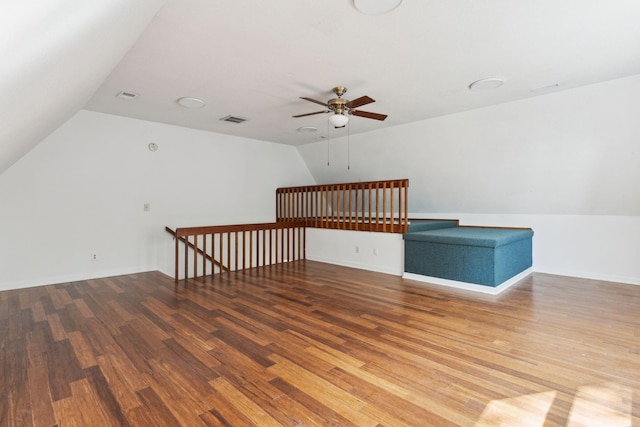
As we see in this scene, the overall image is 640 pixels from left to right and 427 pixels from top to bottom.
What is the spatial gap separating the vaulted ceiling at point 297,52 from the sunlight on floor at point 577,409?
259 cm

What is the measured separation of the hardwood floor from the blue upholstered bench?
38 centimetres

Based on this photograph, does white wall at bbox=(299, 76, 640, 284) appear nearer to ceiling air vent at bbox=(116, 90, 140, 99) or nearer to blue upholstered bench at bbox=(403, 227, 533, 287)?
blue upholstered bench at bbox=(403, 227, 533, 287)

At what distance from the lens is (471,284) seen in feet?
13.8

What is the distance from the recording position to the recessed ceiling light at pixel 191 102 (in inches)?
167

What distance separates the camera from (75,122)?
4.72 meters

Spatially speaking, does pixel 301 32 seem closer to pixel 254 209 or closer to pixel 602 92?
pixel 602 92

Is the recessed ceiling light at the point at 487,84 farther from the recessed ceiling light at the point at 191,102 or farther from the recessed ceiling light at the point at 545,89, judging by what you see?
the recessed ceiling light at the point at 191,102

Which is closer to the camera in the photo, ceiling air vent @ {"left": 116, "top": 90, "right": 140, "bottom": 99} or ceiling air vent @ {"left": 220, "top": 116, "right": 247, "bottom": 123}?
ceiling air vent @ {"left": 116, "top": 90, "right": 140, "bottom": 99}

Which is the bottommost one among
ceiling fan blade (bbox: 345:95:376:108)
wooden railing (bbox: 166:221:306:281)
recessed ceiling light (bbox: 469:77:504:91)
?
wooden railing (bbox: 166:221:306:281)

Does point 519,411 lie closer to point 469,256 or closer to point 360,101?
point 469,256

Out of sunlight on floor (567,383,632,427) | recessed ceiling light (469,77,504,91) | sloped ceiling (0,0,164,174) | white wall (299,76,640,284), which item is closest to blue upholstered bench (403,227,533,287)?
white wall (299,76,640,284)

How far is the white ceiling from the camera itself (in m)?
2.33

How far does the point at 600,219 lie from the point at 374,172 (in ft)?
12.6

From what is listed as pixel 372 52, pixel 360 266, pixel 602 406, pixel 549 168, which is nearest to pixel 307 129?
pixel 360 266
